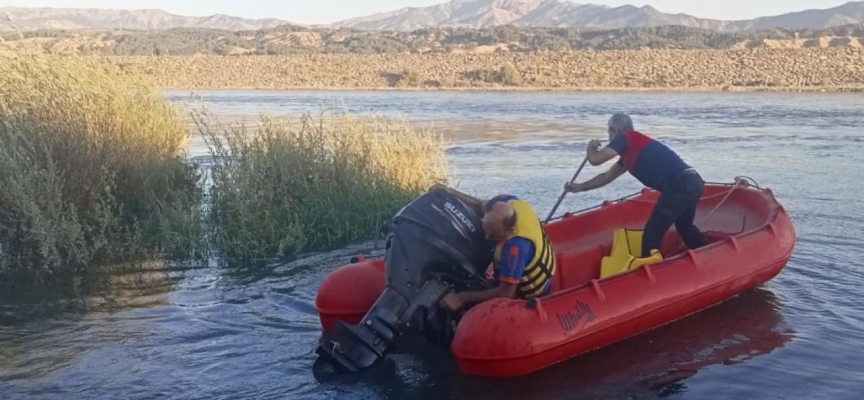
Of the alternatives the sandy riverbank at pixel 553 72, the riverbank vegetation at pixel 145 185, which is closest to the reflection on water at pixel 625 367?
the riverbank vegetation at pixel 145 185

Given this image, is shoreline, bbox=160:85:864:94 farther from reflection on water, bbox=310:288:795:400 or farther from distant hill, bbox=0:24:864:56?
reflection on water, bbox=310:288:795:400

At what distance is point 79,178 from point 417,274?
597 centimetres

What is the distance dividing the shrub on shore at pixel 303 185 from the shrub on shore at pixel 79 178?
612mm

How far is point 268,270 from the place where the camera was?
1059 cm

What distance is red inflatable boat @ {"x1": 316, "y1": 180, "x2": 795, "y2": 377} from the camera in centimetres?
706

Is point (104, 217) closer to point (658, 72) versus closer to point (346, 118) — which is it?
point (346, 118)

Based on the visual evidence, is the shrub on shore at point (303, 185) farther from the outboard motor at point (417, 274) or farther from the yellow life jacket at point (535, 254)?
the yellow life jacket at point (535, 254)

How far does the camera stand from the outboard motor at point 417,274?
23.4ft

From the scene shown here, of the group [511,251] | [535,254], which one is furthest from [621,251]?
[511,251]

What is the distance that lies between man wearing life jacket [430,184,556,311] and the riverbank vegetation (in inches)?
165

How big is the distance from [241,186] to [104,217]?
157 cm

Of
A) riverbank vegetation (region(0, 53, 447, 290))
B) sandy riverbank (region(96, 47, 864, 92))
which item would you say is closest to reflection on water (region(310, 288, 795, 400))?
riverbank vegetation (region(0, 53, 447, 290))

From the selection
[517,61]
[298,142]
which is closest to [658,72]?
[517,61]

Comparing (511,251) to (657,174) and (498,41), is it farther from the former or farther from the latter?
(498,41)
